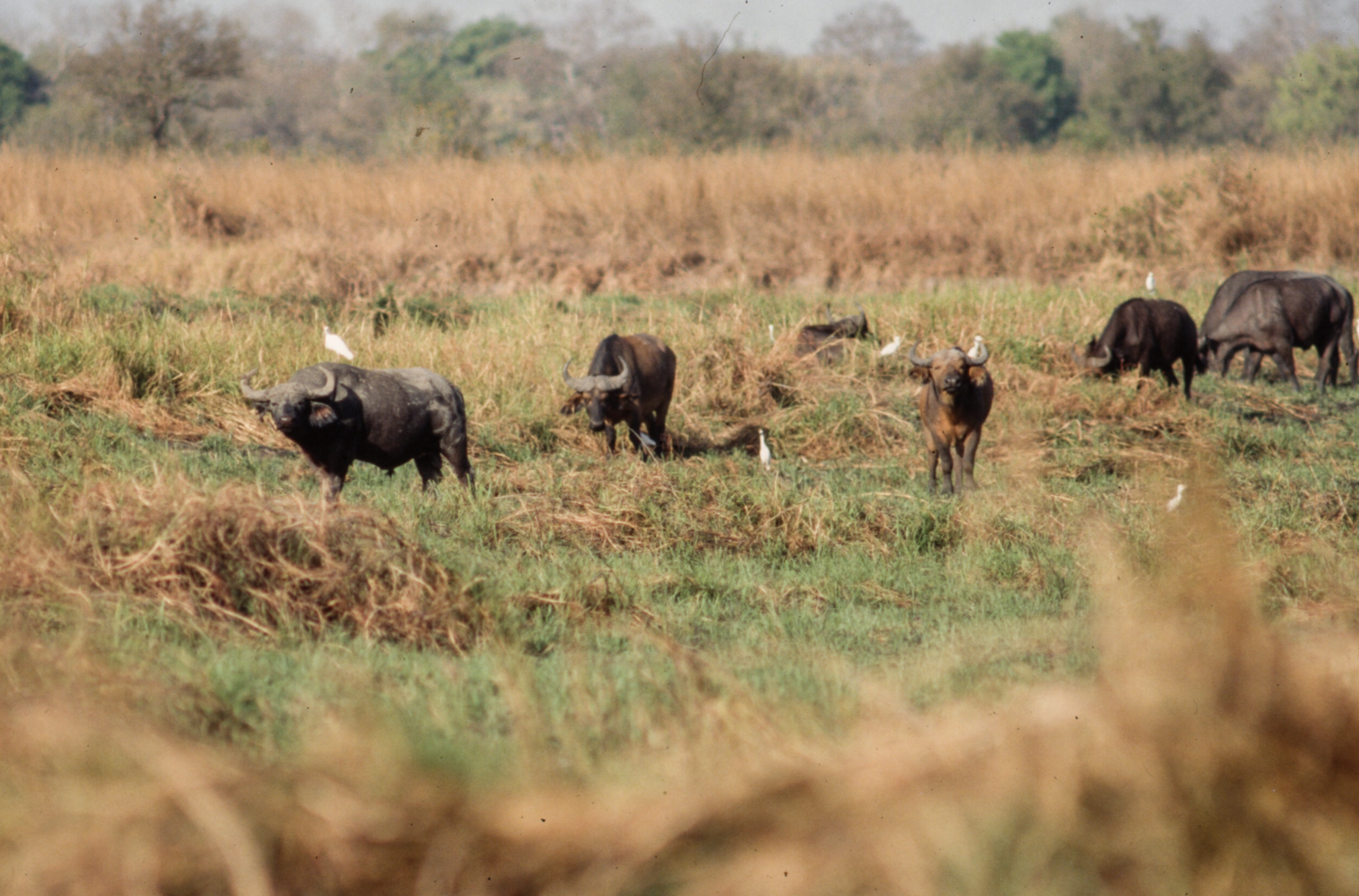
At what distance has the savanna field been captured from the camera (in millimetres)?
1703

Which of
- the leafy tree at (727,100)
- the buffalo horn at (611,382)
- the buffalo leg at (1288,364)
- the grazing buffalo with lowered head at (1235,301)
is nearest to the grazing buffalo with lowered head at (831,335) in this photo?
the buffalo horn at (611,382)

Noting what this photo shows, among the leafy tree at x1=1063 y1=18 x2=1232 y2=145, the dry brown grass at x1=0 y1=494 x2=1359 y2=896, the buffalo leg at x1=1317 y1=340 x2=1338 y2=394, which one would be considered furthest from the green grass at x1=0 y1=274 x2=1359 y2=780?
the leafy tree at x1=1063 y1=18 x2=1232 y2=145

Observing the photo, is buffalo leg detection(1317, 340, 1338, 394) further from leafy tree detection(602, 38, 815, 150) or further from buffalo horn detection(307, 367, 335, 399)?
leafy tree detection(602, 38, 815, 150)

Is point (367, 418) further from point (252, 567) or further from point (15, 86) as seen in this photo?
point (15, 86)

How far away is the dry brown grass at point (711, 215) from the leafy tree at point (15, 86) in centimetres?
2430

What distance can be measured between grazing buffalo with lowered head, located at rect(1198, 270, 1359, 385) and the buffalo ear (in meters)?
8.90

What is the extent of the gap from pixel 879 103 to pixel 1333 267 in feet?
140

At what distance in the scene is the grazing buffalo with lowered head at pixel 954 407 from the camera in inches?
295

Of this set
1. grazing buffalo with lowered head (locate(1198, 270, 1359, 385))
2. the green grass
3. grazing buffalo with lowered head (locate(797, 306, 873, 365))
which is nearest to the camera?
the green grass

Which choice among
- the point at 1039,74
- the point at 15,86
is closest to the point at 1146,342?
the point at 15,86

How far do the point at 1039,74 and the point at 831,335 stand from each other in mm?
42689

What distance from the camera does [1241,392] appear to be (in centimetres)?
1115

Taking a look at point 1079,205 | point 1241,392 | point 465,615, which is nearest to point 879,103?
point 1079,205

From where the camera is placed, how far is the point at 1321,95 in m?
37.0
